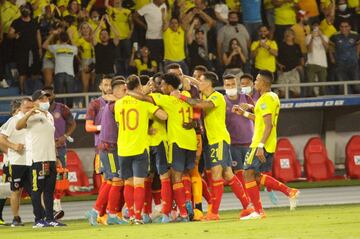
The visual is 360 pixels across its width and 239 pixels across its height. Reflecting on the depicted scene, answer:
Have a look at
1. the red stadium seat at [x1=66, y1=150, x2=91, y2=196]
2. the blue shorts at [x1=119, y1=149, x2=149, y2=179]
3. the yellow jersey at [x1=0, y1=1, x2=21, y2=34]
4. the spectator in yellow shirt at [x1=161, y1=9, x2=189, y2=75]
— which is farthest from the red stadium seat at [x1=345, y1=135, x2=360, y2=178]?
the blue shorts at [x1=119, y1=149, x2=149, y2=179]

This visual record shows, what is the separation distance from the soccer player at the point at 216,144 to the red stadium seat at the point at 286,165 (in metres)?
10.1

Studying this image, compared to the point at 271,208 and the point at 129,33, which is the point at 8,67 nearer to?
the point at 129,33

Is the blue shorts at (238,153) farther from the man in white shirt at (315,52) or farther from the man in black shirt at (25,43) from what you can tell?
the man in white shirt at (315,52)

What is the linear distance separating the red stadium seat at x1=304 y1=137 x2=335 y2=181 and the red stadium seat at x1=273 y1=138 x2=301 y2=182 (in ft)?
0.90

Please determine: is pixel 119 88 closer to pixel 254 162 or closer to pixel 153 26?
pixel 254 162

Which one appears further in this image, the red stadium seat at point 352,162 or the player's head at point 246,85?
the red stadium seat at point 352,162

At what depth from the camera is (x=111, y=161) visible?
20.8 meters

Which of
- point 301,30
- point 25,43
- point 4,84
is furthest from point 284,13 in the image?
point 4,84

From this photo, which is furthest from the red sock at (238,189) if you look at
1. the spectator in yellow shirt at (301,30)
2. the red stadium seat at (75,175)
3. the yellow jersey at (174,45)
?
the spectator in yellow shirt at (301,30)

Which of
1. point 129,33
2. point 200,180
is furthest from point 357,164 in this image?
point 200,180

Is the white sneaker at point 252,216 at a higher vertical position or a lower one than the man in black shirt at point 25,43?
lower

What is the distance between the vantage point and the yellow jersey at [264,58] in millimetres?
31719

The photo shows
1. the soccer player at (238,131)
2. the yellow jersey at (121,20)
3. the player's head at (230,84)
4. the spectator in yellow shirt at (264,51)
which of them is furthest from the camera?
the spectator in yellow shirt at (264,51)

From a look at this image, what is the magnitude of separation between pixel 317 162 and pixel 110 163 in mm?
11182
